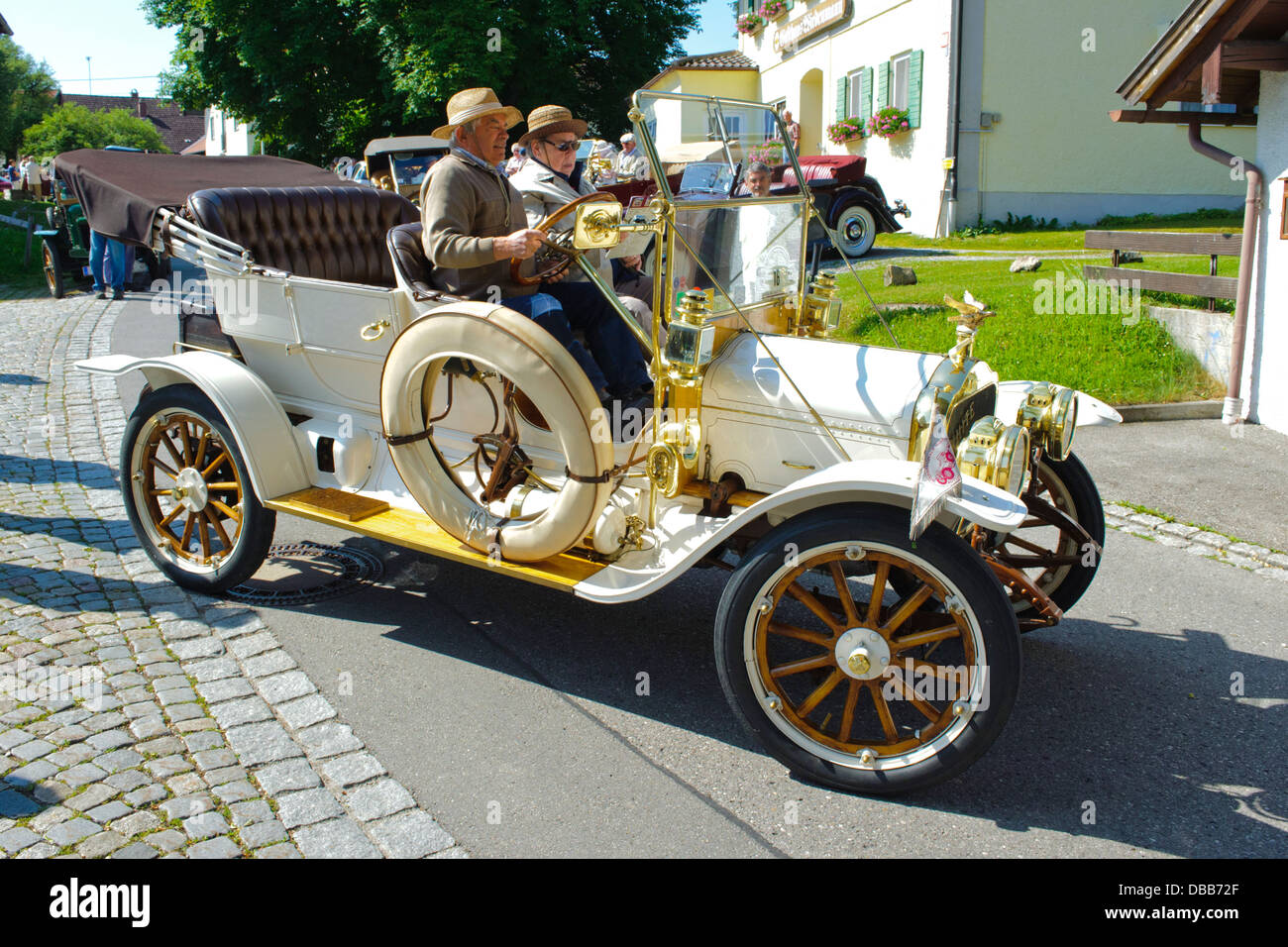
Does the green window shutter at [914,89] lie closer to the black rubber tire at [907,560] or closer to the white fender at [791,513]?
the white fender at [791,513]

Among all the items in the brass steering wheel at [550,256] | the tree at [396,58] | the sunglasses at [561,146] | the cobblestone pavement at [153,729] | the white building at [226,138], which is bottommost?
the cobblestone pavement at [153,729]

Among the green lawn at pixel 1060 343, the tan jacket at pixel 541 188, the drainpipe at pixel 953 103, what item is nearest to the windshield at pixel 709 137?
the tan jacket at pixel 541 188

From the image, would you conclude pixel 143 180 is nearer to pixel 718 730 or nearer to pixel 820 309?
pixel 820 309

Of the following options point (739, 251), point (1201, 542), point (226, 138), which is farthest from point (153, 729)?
point (226, 138)

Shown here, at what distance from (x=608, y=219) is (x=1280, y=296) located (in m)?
6.11

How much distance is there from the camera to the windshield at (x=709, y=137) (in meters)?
3.60

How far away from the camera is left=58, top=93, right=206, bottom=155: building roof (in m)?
71.8

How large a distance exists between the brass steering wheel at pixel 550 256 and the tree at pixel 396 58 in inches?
777

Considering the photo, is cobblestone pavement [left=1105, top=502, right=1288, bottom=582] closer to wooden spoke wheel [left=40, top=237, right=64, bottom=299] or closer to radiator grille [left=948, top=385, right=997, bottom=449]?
radiator grille [left=948, top=385, right=997, bottom=449]

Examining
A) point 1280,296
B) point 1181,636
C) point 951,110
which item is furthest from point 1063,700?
point 951,110

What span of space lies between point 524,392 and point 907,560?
58.7 inches

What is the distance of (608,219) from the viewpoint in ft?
10.7
